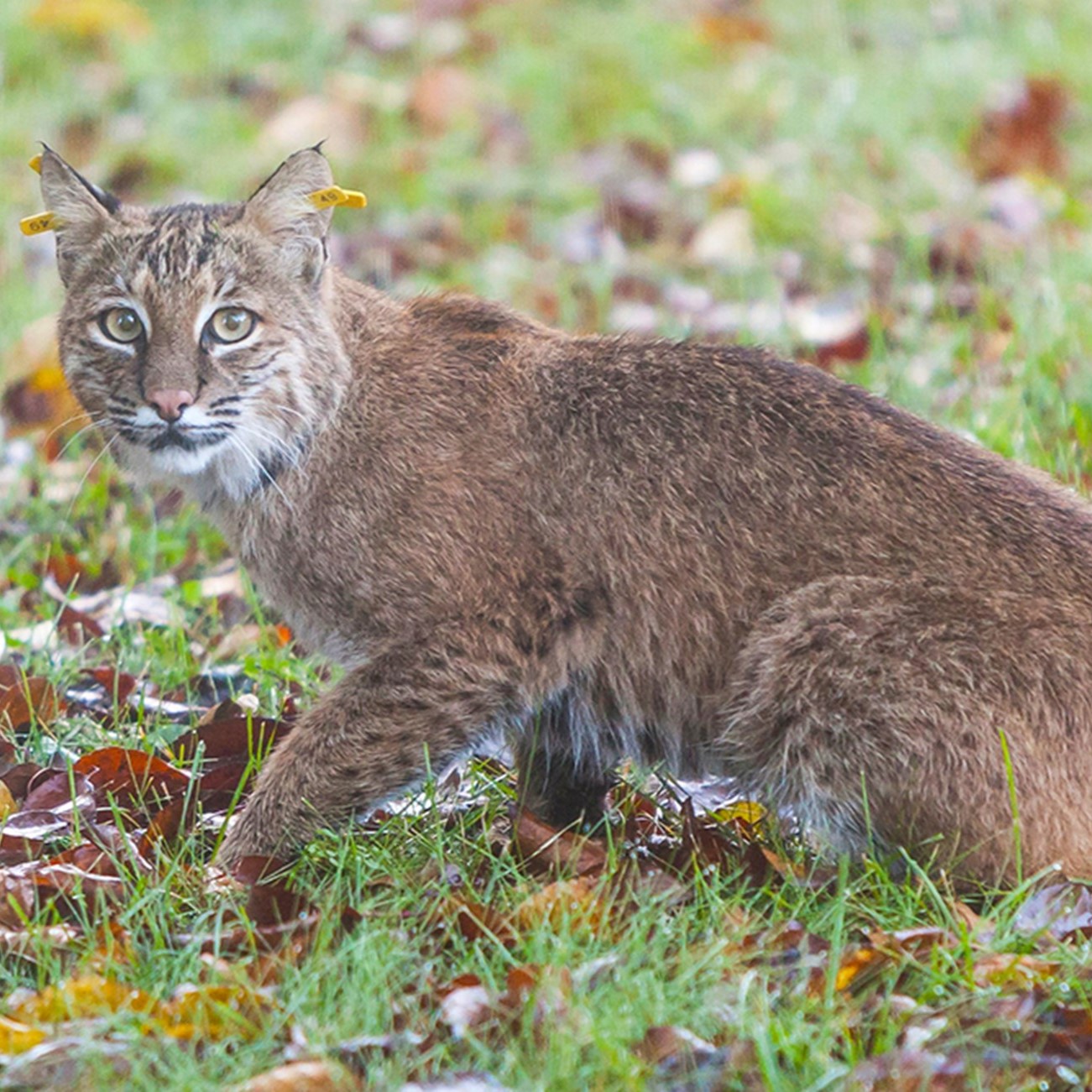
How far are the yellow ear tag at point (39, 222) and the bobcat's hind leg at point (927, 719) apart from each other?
6.16 feet

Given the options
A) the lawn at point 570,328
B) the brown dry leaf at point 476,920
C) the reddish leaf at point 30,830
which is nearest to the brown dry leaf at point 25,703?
the lawn at point 570,328

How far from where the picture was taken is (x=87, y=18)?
9.94 m

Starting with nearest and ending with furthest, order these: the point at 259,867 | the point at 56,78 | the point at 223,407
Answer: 1. the point at 259,867
2. the point at 223,407
3. the point at 56,78

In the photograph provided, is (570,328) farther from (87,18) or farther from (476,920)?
(87,18)

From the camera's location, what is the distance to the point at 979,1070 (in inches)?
116

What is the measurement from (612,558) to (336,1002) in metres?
1.27

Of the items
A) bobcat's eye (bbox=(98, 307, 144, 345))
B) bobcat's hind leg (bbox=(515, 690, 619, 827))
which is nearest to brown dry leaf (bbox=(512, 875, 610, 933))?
bobcat's hind leg (bbox=(515, 690, 619, 827))

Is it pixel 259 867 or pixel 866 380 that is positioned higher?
pixel 866 380

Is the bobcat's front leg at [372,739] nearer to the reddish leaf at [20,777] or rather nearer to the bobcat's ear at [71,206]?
the reddish leaf at [20,777]

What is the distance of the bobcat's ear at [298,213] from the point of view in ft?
13.8

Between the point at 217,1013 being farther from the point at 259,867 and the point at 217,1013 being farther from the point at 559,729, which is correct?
the point at 559,729

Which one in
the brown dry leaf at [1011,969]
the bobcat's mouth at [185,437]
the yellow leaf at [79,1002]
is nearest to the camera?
the yellow leaf at [79,1002]

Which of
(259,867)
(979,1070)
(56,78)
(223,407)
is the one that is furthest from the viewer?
(56,78)

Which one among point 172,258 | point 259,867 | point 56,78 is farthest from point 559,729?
point 56,78
